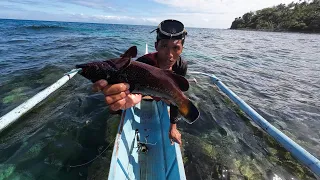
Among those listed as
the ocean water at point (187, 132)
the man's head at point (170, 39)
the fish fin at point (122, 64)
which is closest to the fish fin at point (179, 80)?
the fish fin at point (122, 64)

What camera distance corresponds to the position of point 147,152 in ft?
17.4

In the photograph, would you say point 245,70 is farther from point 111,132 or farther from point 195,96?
point 111,132

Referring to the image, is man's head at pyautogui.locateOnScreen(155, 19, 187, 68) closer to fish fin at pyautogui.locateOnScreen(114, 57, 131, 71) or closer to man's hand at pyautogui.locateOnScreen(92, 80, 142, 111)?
fish fin at pyautogui.locateOnScreen(114, 57, 131, 71)

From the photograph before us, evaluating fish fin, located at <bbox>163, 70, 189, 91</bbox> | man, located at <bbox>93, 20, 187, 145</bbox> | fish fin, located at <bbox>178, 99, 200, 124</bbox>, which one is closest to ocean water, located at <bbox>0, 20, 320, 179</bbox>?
man, located at <bbox>93, 20, 187, 145</bbox>

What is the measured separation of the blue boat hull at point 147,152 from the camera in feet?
13.2

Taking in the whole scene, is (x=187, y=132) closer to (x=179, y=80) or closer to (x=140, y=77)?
(x=179, y=80)

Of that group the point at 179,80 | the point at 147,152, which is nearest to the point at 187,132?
the point at 147,152

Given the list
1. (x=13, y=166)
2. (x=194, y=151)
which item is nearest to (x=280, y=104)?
(x=194, y=151)

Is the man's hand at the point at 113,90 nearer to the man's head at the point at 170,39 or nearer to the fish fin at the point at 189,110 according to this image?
the fish fin at the point at 189,110

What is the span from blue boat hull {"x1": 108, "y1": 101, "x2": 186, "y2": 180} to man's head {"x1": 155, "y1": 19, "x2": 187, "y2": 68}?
6.70ft

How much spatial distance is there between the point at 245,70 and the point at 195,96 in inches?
352

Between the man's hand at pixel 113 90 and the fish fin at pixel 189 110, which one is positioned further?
the fish fin at pixel 189 110

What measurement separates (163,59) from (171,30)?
2.15 feet

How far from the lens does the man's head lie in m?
3.86
